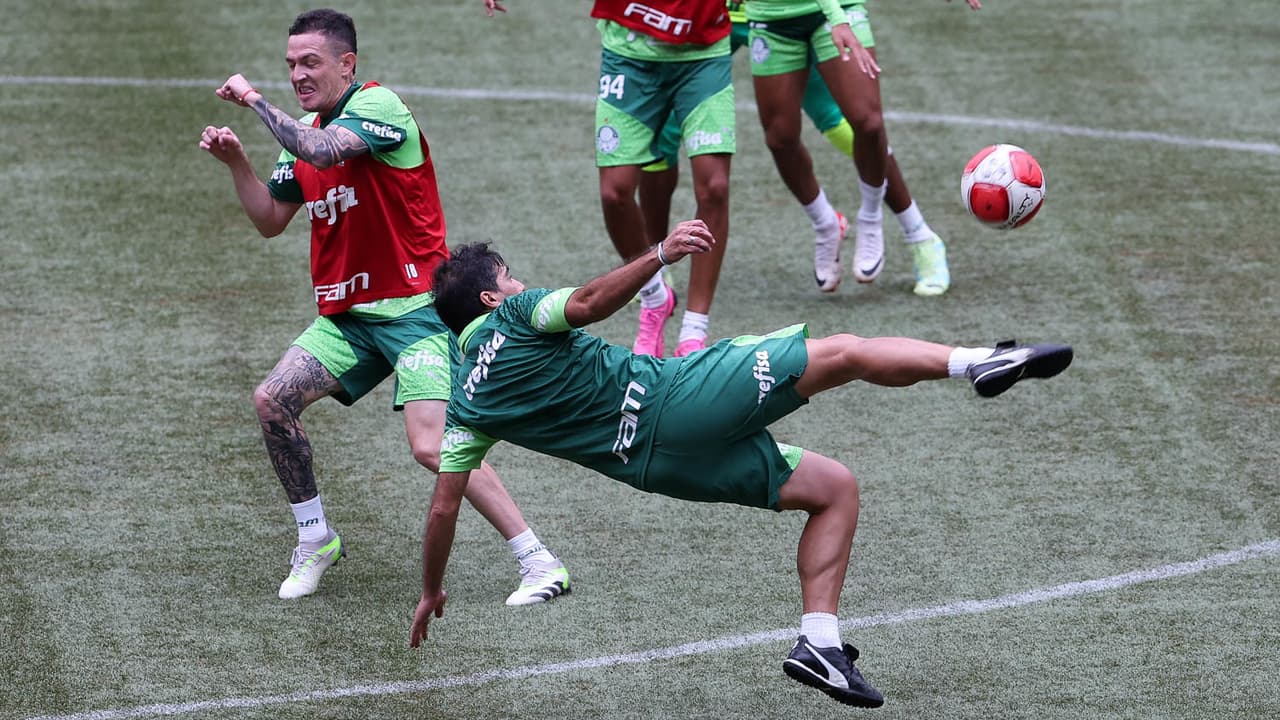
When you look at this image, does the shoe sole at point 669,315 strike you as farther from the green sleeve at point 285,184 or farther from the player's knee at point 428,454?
the green sleeve at point 285,184

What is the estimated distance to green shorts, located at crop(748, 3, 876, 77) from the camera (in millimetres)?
9062

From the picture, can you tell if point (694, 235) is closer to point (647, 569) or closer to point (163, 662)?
point (647, 569)

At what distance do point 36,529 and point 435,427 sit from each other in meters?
1.91

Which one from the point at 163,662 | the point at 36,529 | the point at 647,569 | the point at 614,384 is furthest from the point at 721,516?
the point at 36,529

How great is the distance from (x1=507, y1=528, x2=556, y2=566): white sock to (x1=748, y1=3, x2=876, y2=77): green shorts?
11.9 feet

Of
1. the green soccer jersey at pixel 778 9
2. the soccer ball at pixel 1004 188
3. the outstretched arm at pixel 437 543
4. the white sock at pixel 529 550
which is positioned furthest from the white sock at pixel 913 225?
the outstretched arm at pixel 437 543

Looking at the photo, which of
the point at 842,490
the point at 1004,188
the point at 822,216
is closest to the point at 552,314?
the point at 842,490

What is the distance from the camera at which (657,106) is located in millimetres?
8492

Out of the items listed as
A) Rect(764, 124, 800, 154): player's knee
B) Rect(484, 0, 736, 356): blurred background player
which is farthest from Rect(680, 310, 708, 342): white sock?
Rect(764, 124, 800, 154): player's knee

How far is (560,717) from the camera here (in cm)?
555

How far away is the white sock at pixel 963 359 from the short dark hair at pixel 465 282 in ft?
4.86

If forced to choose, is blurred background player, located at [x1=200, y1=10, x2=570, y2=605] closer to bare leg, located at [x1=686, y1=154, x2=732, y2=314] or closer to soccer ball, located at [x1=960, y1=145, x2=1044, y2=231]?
bare leg, located at [x1=686, y1=154, x2=732, y2=314]

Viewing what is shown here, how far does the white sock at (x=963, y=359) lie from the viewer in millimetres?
5098

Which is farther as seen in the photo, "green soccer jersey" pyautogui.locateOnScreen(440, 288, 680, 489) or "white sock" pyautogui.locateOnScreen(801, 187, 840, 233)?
"white sock" pyautogui.locateOnScreen(801, 187, 840, 233)
